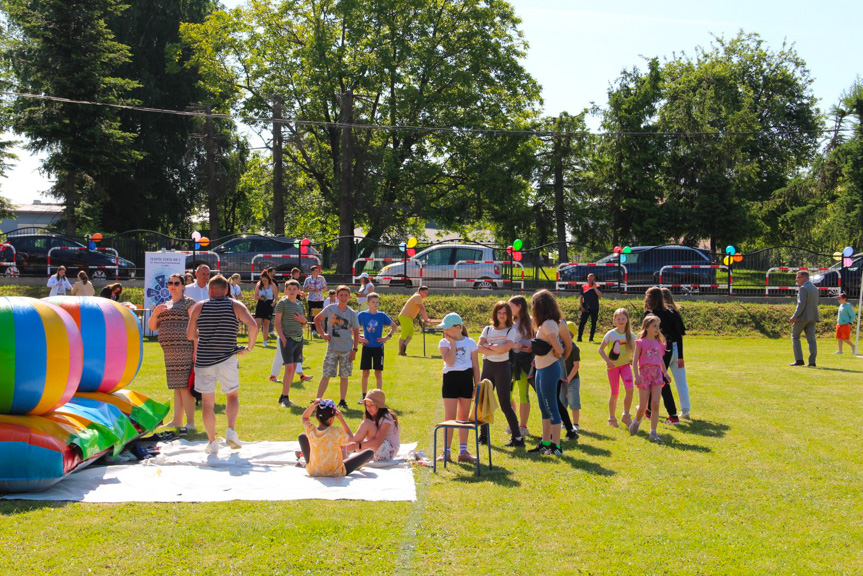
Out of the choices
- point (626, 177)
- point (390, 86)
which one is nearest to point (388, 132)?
point (390, 86)

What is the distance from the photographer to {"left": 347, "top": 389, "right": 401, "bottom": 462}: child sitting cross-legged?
8.29 metres

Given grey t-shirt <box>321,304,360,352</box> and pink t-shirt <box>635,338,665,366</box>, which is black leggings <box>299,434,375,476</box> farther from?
pink t-shirt <box>635,338,665,366</box>

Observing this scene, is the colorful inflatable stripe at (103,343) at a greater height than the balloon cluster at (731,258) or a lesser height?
lesser

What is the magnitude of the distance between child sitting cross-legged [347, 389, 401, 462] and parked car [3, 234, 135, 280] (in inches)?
845

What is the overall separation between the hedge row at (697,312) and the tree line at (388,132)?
10689mm

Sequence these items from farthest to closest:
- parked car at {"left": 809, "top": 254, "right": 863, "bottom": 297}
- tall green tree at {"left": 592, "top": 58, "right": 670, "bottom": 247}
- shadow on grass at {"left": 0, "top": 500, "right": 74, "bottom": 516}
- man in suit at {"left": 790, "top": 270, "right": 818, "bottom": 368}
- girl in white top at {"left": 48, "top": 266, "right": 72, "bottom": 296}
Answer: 1. tall green tree at {"left": 592, "top": 58, "right": 670, "bottom": 247}
2. parked car at {"left": 809, "top": 254, "right": 863, "bottom": 297}
3. girl in white top at {"left": 48, "top": 266, "right": 72, "bottom": 296}
4. man in suit at {"left": 790, "top": 270, "right": 818, "bottom": 368}
5. shadow on grass at {"left": 0, "top": 500, "right": 74, "bottom": 516}

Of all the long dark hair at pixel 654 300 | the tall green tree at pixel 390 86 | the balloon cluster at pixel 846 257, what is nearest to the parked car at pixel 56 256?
the tall green tree at pixel 390 86

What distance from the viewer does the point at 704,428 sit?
33.1 ft

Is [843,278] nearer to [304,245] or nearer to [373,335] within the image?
[304,245]

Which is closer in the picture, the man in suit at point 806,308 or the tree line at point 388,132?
the man in suit at point 806,308

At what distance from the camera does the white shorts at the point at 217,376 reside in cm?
839

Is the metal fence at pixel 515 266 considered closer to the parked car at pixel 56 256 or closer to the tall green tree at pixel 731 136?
the parked car at pixel 56 256

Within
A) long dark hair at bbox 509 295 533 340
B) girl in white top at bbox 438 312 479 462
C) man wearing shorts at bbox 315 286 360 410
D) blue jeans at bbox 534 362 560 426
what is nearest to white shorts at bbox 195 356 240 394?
girl in white top at bbox 438 312 479 462

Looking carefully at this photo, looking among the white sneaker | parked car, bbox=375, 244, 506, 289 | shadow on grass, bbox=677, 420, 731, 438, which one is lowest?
shadow on grass, bbox=677, 420, 731, 438
